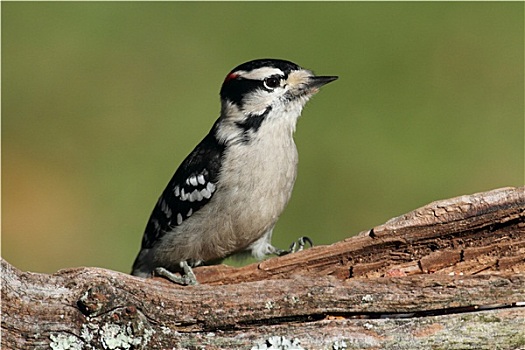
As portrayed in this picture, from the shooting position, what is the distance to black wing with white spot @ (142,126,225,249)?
6.98 m

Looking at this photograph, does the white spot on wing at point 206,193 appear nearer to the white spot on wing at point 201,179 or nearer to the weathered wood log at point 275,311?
the white spot on wing at point 201,179

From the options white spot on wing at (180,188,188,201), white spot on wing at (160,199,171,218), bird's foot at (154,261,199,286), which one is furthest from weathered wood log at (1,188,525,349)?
white spot on wing at (160,199,171,218)

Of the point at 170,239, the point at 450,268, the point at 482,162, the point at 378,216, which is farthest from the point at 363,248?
the point at 482,162

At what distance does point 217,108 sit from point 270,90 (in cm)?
555

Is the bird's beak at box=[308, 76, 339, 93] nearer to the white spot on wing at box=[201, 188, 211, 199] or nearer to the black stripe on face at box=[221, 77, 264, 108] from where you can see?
the black stripe on face at box=[221, 77, 264, 108]

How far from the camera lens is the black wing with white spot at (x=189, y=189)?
698 centimetres

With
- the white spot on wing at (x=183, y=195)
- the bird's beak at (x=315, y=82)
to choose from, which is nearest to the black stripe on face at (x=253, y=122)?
the bird's beak at (x=315, y=82)

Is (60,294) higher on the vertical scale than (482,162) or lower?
lower

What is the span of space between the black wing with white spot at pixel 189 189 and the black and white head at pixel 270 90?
0.32 metres

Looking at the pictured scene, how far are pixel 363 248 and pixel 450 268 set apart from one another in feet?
1.57

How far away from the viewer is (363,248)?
5.34 meters

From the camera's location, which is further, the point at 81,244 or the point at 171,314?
the point at 81,244

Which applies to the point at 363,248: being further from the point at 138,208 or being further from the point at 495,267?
the point at 138,208

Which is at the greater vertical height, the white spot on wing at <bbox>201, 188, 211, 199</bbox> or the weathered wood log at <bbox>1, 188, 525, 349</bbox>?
the white spot on wing at <bbox>201, 188, 211, 199</bbox>
